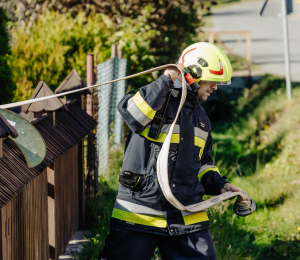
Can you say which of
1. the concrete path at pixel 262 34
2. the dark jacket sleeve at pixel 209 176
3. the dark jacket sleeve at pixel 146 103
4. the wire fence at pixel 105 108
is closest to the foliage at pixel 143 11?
the wire fence at pixel 105 108

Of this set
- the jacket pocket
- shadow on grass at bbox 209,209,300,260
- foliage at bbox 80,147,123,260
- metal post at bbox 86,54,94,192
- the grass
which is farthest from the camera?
metal post at bbox 86,54,94,192

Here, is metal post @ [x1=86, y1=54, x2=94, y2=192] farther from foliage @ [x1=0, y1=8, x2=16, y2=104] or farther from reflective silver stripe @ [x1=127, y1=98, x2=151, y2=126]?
reflective silver stripe @ [x1=127, y1=98, x2=151, y2=126]

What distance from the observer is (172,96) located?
8.45ft

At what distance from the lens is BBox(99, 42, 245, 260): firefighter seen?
2.45 metres

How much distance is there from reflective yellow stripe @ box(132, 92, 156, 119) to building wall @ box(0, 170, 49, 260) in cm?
78

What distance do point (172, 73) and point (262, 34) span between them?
59.5 feet

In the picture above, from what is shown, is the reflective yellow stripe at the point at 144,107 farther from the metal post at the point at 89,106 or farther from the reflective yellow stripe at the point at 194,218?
the metal post at the point at 89,106

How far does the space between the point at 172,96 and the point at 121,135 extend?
4.43 metres

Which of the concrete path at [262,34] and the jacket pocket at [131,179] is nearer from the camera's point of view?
the jacket pocket at [131,179]

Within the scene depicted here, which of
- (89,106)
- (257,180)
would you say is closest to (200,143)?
(89,106)

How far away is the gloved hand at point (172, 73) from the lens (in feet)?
7.79

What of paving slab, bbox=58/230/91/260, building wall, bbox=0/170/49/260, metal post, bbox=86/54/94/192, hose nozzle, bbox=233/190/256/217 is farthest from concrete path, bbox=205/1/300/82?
building wall, bbox=0/170/49/260

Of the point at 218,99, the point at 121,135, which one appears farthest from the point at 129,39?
the point at 218,99

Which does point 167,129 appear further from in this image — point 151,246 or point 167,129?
point 151,246
